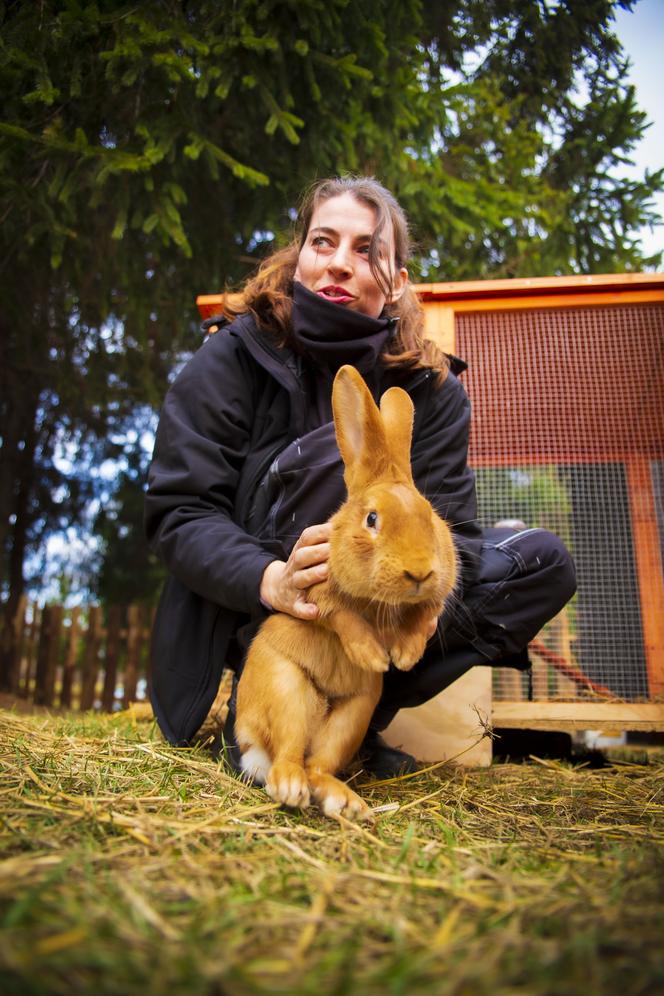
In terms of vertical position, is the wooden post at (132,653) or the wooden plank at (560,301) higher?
the wooden plank at (560,301)

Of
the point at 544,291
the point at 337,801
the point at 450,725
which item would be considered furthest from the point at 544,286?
the point at 337,801

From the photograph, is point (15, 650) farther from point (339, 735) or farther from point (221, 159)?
point (339, 735)

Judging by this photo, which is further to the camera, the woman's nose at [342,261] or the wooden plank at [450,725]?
the wooden plank at [450,725]

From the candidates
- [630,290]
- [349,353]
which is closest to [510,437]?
[630,290]

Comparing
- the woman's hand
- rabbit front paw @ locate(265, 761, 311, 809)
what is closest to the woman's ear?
the woman's hand

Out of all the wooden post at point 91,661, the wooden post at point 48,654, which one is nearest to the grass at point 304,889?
the wooden post at point 91,661

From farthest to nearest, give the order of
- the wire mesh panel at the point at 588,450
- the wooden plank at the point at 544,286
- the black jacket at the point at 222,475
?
the wire mesh panel at the point at 588,450
the wooden plank at the point at 544,286
the black jacket at the point at 222,475

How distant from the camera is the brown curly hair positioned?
2717 millimetres

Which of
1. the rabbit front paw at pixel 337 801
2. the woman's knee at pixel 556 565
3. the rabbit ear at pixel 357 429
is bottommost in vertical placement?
the rabbit front paw at pixel 337 801

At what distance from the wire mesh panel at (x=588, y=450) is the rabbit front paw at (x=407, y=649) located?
1.76 metres

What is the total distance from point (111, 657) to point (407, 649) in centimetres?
557

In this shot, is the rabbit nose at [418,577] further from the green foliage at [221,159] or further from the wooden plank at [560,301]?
the green foliage at [221,159]

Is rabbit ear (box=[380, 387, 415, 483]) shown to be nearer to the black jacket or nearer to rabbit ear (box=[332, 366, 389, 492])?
rabbit ear (box=[332, 366, 389, 492])

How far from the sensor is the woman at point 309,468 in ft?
8.18
